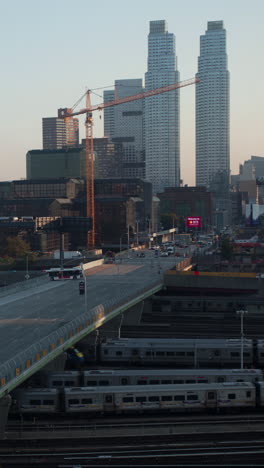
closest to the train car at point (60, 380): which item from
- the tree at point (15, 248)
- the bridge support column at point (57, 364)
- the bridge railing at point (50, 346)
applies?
the bridge support column at point (57, 364)

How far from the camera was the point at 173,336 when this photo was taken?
6850cm

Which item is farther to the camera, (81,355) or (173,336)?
(173,336)

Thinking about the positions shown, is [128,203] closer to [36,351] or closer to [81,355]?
[81,355]

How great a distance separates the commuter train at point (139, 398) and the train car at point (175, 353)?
39.4 feet

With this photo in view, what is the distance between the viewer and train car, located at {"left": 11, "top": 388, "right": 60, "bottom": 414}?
42344 millimetres

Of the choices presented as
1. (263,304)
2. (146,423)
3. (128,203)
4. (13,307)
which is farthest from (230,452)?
(128,203)

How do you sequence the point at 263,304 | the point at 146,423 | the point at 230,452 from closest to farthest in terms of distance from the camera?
the point at 230,452 < the point at 146,423 < the point at 263,304

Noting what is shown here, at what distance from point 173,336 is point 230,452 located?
1291 inches

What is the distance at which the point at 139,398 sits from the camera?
4341 centimetres

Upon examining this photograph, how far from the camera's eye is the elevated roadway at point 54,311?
1606 inches

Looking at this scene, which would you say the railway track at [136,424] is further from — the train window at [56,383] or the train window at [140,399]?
the train window at [56,383]

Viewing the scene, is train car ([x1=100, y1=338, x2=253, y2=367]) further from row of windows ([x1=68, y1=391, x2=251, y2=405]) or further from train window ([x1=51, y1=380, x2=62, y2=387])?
row of windows ([x1=68, y1=391, x2=251, y2=405])

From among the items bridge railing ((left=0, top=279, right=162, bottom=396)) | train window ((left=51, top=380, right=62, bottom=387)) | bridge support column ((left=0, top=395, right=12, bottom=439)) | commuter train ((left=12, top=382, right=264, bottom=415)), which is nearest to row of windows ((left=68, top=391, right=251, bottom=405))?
commuter train ((left=12, top=382, right=264, bottom=415))

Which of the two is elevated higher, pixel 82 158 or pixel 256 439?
pixel 82 158
